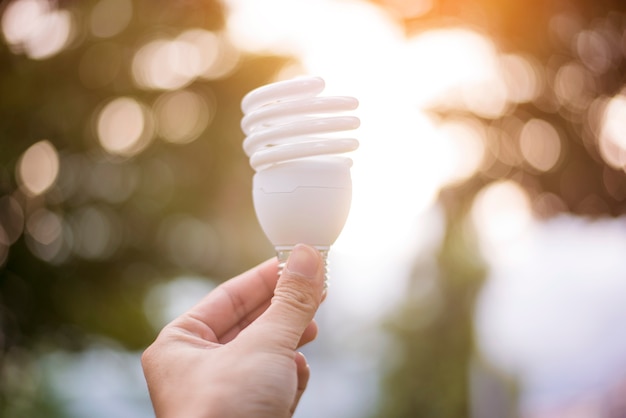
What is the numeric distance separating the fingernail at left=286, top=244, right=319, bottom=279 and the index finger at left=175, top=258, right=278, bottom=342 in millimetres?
501

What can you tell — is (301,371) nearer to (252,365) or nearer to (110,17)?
(252,365)

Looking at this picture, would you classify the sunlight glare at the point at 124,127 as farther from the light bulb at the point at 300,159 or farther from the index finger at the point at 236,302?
the light bulb at the point at 300,159

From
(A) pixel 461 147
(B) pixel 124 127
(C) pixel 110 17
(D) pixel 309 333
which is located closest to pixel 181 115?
(B) pixel 124 127

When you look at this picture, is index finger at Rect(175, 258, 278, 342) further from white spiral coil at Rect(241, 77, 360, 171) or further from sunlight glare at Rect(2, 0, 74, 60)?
sunlight glare at Rect(2, 0, 74, 60)

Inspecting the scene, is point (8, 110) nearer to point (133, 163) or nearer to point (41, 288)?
point (133, 163)

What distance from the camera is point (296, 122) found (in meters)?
1.45

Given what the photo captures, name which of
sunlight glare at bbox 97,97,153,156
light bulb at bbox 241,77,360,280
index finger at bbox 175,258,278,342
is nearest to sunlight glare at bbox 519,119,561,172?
sunlight glare at bbox 97,97,153,156

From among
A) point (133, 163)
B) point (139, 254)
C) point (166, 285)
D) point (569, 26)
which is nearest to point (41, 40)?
point (133, 163)

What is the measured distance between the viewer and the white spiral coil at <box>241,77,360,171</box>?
1.45 meters

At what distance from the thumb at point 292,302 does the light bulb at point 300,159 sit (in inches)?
2.2

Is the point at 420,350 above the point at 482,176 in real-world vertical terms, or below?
below

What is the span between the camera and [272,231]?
157 centimetres

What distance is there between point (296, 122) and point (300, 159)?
95 millimetres

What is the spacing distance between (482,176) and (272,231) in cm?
678
